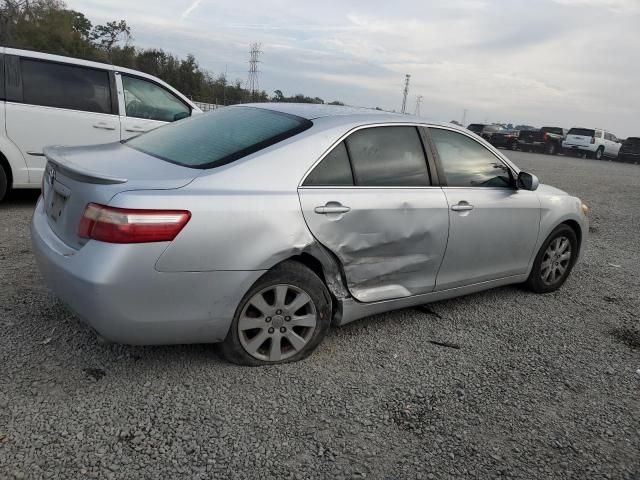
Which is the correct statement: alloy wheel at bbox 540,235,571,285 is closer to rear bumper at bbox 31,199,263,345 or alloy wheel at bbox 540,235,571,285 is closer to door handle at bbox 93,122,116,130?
rear bumper at bbox 31,199,263,345

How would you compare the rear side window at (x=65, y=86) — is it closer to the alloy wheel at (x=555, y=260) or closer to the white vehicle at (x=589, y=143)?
the alloy wheel at (x=555, y=260)

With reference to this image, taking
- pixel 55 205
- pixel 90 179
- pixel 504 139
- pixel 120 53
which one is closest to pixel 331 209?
pixel 90 179

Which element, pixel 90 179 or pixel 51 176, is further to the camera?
pixel 51 176

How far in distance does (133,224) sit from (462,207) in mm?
2255

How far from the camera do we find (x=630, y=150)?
32.0 metres

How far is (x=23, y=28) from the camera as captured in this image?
47.8 m

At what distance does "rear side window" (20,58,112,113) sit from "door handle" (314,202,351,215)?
4588 millimetres

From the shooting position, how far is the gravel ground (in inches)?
93.1

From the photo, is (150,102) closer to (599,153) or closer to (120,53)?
(599,153)

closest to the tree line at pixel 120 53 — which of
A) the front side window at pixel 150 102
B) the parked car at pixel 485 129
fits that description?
the parked car at pixel 485 129

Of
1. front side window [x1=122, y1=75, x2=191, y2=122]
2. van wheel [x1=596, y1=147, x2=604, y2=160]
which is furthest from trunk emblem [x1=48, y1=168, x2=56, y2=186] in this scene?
van wheel [x1=596, y1=147, x2=604, y2=160]

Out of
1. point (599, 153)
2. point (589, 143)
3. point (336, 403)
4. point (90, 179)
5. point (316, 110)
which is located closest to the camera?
point (90, 179)

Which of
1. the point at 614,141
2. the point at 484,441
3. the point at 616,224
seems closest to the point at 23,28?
the point at 614,141

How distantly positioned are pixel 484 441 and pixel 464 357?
912 millimetres
